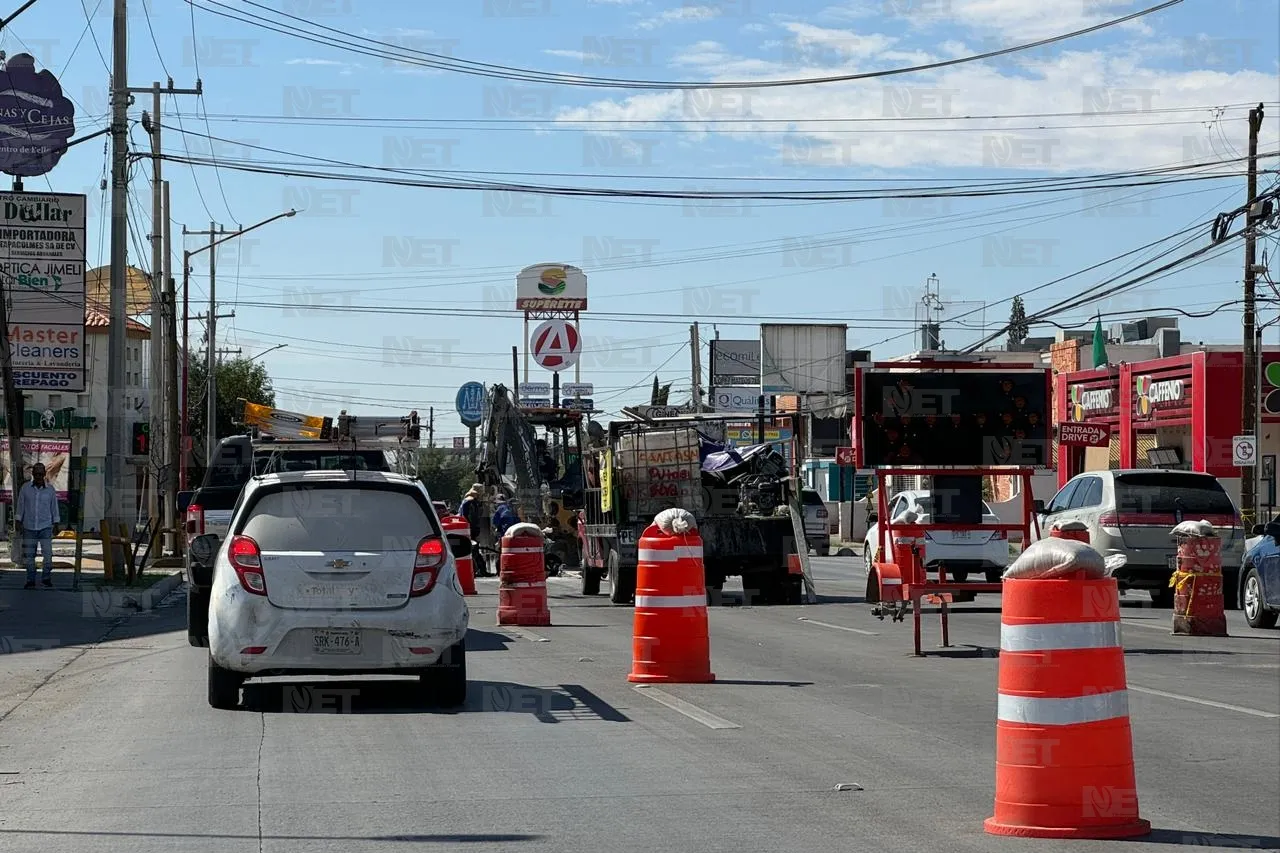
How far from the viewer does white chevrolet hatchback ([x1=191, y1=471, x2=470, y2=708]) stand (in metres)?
11.7

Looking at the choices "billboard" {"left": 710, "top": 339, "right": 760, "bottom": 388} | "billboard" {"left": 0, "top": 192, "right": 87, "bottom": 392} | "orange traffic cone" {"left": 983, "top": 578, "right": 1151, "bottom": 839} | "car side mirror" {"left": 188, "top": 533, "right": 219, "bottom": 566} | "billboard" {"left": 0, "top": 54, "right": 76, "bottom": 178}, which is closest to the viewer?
"orange traffic cone" {"left": 983, "top": 578, "right": 1151, "bottom": 839}

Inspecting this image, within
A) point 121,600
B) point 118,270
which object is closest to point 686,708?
point 121,600

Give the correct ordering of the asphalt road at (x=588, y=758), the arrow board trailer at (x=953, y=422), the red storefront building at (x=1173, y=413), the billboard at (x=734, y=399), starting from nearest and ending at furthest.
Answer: the asphalt road at (x=588, y=758), the arrow board trailer at (x=953, y=422), the red storefront building at (x=1173, y=413), the billboard at (x=734, y=399)

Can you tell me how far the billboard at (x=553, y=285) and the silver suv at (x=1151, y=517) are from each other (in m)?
56.4

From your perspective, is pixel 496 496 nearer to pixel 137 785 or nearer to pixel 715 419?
pixel 715 419

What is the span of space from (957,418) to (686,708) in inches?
355

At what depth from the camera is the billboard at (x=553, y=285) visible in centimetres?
7919

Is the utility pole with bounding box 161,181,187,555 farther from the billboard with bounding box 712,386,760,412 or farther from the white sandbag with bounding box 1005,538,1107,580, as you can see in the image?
the billboard with bounding box 712,386,760,412

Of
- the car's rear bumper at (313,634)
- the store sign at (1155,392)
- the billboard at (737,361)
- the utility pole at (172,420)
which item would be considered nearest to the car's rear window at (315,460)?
the car's rear bumper at (313,634)

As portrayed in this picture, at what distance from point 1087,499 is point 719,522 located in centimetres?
521

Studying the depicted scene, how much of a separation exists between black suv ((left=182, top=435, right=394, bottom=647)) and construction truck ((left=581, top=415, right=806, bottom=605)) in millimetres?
4694

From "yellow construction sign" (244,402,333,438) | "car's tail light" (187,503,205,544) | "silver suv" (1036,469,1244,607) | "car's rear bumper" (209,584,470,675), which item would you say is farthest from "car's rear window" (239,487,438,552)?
"yellow construction sign" (244,402,333,438)

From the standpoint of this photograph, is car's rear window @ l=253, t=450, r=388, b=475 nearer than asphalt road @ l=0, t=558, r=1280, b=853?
No

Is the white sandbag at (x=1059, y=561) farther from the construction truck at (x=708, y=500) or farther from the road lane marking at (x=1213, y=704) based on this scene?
the construction truck at (x=708, y=500)
